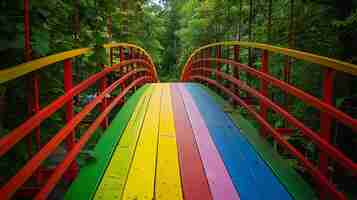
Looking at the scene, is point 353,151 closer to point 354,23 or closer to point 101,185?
point 354,23

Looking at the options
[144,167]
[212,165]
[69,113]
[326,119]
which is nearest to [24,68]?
[69,113]

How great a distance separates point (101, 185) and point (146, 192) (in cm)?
43

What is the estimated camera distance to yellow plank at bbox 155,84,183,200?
3.36 metres

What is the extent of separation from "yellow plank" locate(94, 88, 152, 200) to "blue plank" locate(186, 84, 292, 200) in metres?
0.98

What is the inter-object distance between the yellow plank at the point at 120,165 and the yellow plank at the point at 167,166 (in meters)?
0.30

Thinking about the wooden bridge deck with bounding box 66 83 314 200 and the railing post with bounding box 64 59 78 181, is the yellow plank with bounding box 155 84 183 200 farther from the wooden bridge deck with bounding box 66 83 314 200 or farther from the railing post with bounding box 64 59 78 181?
the railing post with bounding box 64 59 78 181

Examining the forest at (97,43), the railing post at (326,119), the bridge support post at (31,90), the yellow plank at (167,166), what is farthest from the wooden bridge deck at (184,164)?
the forest at (97,43)

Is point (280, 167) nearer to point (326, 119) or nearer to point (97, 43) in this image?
point (326, 119)

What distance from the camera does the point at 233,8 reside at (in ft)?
59.4

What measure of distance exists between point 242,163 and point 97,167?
1435 mm

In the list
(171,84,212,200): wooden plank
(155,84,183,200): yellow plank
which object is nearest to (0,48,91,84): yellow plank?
(155,84,183,200): yellow plank

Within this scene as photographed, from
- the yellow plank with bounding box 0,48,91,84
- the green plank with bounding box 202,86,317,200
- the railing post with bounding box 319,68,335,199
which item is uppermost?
the yellow plank with bounding box 0,48,91,84

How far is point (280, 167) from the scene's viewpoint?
13.3ft

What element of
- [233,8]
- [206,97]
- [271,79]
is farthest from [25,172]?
[233,8]
